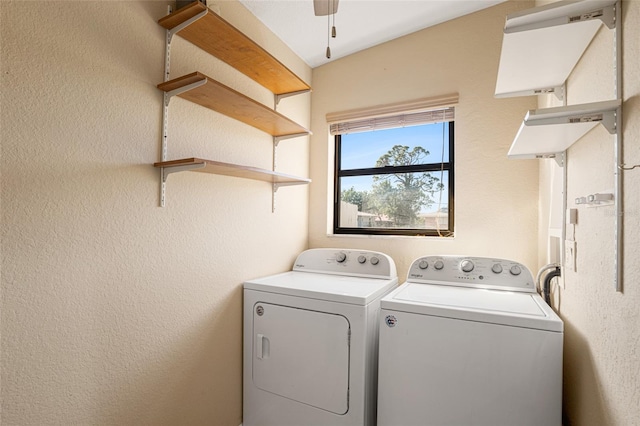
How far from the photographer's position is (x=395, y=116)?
241 centimetres

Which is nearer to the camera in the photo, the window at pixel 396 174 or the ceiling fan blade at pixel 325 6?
the ceiling fan blade at pixel 325 6

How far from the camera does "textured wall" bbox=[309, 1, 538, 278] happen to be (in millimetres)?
2006

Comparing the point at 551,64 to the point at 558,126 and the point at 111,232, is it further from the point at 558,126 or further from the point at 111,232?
the point at 111,232

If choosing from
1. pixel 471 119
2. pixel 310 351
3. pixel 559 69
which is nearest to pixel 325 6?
pixel 559 69

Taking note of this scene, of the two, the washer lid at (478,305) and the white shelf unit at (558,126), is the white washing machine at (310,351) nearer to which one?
the washer lid at (478,305)

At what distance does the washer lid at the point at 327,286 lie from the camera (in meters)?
1.63

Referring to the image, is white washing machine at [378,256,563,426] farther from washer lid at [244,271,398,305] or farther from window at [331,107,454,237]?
window at [331,107,454,237]

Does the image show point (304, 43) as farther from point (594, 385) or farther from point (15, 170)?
point (594, 385)

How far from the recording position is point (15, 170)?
3.21 feet

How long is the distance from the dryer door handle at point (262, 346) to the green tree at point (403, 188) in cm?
133

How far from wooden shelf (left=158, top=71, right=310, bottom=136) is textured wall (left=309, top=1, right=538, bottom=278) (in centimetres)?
82

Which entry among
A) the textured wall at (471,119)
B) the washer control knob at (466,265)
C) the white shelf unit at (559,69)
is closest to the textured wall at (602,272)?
the white shelf unit at (559,69)

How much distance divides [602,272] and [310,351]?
1277 mm

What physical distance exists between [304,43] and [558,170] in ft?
5.98
